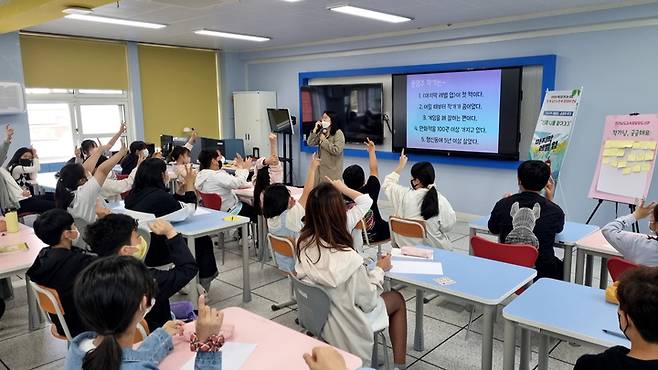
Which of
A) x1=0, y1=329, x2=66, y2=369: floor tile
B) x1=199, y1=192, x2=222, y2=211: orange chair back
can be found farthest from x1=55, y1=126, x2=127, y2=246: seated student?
x1=199, y1=192, x2=222, y2=211: orange chair back

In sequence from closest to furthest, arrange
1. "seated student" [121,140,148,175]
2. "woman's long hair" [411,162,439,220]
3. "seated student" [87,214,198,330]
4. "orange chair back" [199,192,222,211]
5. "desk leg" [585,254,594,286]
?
"seated student" [87,214,198,330] < "desk leg" [585,254,594,286] < "woman's long hair" [411,162,439,220] < "orange chair back" [199,192,222,211] < "seated student" [121,140,148,175]

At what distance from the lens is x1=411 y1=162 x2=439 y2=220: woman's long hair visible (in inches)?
140

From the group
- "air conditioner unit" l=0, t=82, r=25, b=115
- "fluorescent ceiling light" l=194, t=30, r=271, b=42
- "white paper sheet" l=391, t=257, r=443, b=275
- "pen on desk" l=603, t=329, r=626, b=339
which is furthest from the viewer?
"fluorescent ceiling light" l=194, t=30, r=271, b=42

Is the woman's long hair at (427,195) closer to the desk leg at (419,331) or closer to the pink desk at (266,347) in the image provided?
the desk leg at (419,331)

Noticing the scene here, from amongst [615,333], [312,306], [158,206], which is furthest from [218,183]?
[615,333]

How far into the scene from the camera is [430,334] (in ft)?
10.8

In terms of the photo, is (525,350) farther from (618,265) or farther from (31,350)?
(31,350)

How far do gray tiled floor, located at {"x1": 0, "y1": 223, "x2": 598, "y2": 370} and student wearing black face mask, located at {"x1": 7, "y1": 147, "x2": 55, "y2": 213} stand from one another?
115 cm

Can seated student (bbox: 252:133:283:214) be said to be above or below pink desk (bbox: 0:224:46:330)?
above

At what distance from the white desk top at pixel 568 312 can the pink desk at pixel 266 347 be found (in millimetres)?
774

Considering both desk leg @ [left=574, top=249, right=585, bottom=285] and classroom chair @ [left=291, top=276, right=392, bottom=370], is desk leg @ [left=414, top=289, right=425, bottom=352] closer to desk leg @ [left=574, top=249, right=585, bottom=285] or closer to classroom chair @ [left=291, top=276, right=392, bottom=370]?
classroom chair @ [left=291, top=276, right=392, bottom=370]

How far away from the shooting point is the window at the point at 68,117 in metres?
7.28

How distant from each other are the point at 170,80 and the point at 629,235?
7.84 metres

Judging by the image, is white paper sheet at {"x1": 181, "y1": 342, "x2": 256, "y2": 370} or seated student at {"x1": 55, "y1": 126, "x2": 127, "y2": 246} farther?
seated student at {"x1": 55, "y1": 126, "x2": 127, "y2": 246}
